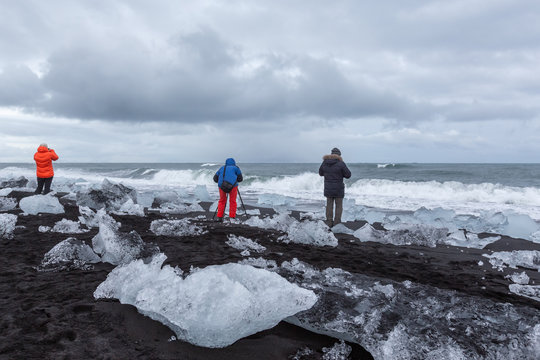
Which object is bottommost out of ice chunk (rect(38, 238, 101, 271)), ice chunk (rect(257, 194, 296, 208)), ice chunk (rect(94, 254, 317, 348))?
ice chunk (rect(257, 194, 296, 208))

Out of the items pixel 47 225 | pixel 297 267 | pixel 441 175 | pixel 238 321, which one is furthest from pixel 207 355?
pixel 441 175

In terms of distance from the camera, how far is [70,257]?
3562mm

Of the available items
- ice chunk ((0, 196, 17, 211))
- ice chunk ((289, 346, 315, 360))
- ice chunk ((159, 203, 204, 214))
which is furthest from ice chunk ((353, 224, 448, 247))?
ice chunk ((0, 196, 17, 211))

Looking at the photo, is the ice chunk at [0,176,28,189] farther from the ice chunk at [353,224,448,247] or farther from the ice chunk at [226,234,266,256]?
the ice chunk at [353,224,448,247]

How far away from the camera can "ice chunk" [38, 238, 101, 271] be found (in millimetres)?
3412

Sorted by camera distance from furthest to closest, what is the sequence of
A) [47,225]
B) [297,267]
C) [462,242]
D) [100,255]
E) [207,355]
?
[462,242]
[47,225]
[100,255]
[297,267]
[207,355]

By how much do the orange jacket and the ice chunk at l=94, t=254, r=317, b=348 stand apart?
29.1ft

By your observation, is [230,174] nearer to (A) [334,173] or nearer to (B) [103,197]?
(A) [334,173]

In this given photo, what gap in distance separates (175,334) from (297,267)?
5.26 ft

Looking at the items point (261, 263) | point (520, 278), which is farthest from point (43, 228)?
point (520, 278)

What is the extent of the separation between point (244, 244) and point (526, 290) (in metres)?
3.05

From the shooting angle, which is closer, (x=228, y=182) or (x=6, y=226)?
(x=6, y=226)

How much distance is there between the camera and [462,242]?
6117mm

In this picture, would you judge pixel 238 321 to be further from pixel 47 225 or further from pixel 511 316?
pixel 47 225
